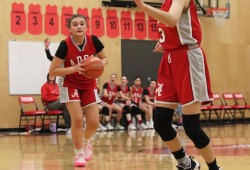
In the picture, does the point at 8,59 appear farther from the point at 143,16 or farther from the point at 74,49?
the point at 74,49

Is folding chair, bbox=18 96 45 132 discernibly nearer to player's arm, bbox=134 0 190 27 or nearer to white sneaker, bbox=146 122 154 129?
white sneaker, bbox=146 122 154 129

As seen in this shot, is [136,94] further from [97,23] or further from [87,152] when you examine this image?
[87,152]

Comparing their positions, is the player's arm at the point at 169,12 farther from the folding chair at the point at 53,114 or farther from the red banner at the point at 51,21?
the red banner at the point at 51,21

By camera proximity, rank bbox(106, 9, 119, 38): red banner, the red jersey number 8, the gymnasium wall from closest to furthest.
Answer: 1. the red jersey number 8
2. bbox(106, 9, 119, 38): red banner
3. the gymnasium wall

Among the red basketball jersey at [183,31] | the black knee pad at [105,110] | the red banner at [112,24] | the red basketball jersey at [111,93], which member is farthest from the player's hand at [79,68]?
the red banner at [112,24]

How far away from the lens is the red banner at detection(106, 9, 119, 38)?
53.6ft

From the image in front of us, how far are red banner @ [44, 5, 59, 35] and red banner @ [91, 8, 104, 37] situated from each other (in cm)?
117

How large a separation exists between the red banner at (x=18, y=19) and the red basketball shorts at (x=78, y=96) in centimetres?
881

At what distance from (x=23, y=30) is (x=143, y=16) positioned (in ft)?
13.3

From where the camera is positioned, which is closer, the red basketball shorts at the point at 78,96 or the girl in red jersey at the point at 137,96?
the red basketball shorts at the point at 78,96

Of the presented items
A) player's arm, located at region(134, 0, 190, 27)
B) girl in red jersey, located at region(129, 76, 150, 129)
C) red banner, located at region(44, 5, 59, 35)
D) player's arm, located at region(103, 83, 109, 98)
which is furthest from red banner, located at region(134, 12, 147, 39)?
player's arm, located at region(134, 0, 190, 27)

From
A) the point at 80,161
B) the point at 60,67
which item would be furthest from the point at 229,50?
the point at 80,161

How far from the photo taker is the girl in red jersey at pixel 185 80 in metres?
4.70

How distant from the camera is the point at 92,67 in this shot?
241 inches
